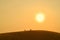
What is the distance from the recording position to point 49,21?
46.9 inches

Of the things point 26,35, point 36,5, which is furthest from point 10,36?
point 36,5

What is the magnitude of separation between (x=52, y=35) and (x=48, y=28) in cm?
24

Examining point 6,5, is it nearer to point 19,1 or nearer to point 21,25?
point 19,1

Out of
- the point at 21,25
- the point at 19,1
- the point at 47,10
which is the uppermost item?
the point at 19,1

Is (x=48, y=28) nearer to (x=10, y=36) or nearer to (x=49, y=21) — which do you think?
(x=49, y=21)

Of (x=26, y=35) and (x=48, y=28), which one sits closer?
(x=26, y=35)

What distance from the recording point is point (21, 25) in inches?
45.3

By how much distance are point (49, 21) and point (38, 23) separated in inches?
6.0

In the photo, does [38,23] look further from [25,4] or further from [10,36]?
[10,36]

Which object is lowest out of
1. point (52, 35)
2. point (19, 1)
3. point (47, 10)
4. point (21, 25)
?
point (52, 35)

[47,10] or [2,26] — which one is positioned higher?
[47,10]

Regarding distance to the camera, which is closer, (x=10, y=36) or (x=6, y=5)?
(x=10, y=36)

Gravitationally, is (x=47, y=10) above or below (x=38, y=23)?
above

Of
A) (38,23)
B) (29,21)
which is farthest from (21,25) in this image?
(38,23)
